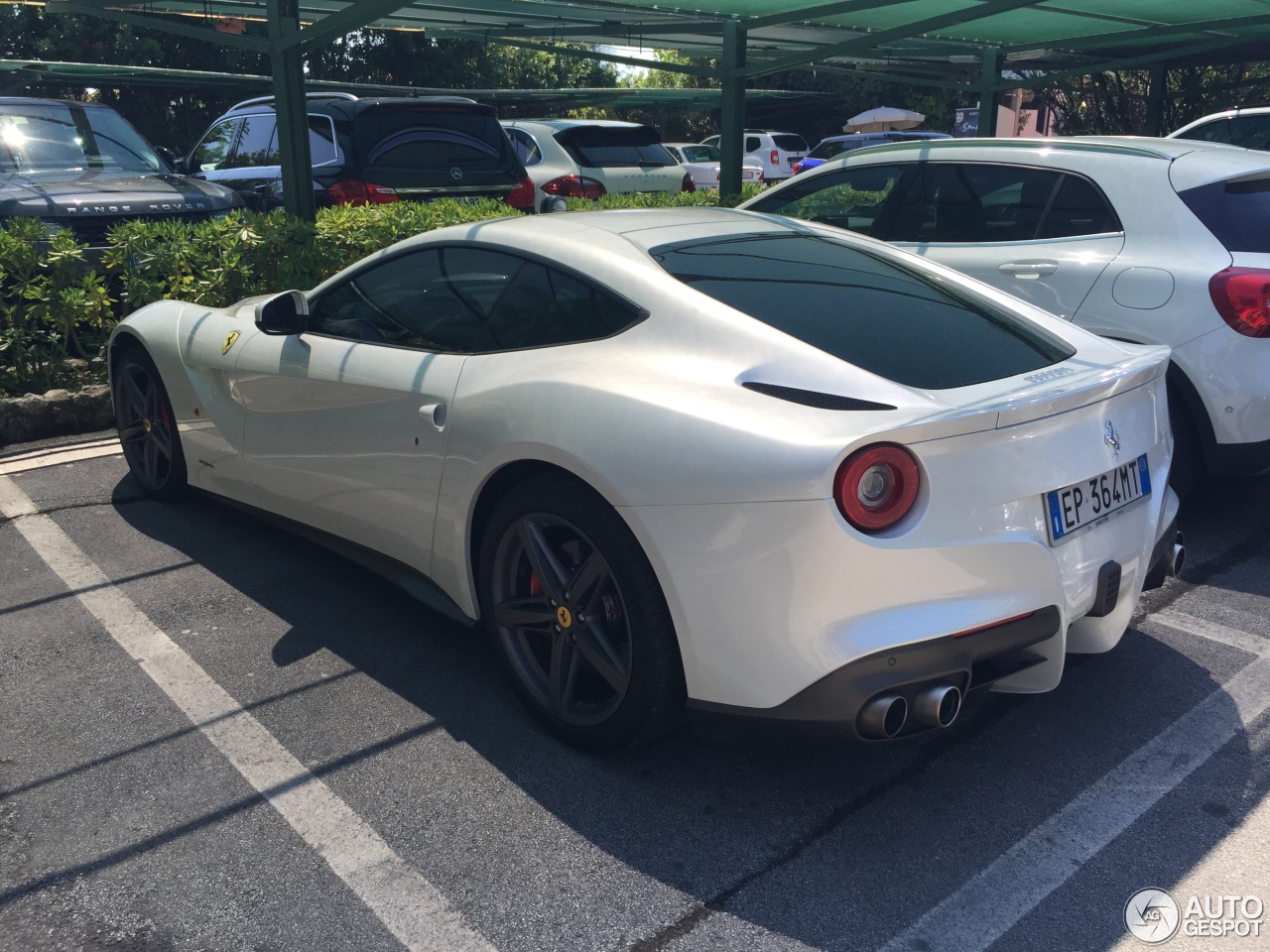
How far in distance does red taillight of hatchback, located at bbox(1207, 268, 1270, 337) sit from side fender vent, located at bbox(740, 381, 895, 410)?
257cm

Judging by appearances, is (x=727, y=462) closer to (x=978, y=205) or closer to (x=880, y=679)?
(x=880, y=679)

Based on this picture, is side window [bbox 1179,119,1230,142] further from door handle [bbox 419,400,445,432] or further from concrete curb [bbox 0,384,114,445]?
concrete curb [bbox 0,384,114,445]

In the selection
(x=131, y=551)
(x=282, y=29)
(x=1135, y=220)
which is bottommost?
(x=131, y=551)

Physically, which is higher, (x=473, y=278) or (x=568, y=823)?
(x=473, y=278)

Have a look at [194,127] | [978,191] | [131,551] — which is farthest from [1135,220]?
[194,127]

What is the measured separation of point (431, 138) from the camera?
9.34 metres

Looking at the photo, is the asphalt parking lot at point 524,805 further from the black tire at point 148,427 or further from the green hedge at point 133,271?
the green hedge at point 133,271

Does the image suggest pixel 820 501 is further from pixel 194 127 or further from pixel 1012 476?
pixel 194 127

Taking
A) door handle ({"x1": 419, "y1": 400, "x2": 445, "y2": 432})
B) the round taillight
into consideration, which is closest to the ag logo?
the round taillight

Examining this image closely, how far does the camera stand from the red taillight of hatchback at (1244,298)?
14.5 feet

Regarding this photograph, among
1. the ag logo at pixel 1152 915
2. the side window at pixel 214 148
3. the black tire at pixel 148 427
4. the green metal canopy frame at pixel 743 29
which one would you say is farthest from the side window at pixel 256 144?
the ag logo at pixel 1152 915

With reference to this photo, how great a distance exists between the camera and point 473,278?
362 centimetres

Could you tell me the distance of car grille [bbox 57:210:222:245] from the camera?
731 centimetres

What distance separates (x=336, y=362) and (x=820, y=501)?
2.03 metres
